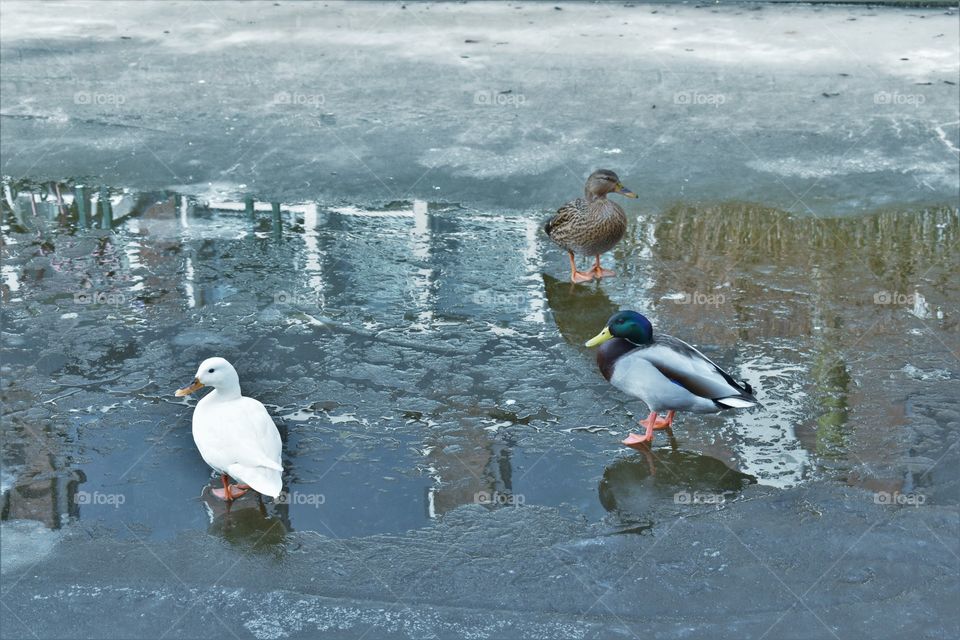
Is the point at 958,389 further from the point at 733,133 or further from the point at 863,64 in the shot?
the point at 863,64

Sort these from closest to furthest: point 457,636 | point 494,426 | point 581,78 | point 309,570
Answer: point 457,636 → point 309,570 → point 494,426 → point 581,78

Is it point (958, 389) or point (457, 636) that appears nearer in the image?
point (457, 636)

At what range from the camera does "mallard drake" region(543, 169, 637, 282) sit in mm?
6996

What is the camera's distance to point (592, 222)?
698 centimetres

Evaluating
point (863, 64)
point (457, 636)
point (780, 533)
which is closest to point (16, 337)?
point (457, 636)

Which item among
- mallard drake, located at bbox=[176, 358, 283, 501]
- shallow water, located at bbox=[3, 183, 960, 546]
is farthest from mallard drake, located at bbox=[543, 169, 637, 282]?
mallard drake, located at bbox=[176, 358, 283, 501]

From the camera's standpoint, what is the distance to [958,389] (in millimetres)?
5719

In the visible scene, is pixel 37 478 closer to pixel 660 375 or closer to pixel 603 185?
pixel 660 375

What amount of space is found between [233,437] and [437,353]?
1.57 meters

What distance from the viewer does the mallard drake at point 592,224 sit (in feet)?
23.0

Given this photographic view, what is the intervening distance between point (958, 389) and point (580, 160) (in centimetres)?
390

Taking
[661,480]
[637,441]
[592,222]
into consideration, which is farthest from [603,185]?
[661,480]

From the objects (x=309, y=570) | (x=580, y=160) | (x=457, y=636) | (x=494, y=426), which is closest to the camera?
(x=457, y=636)

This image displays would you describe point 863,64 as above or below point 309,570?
above
